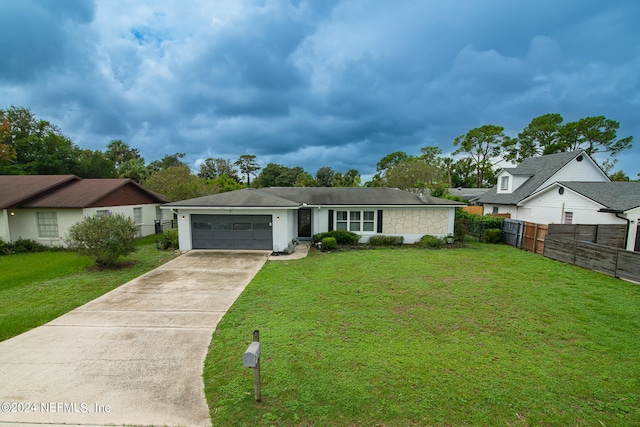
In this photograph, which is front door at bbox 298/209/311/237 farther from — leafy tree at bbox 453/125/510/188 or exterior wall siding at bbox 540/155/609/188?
leafy tree at bbox 453/125/510/188

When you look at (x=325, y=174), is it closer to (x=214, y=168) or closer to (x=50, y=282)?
(x=214, y=168)

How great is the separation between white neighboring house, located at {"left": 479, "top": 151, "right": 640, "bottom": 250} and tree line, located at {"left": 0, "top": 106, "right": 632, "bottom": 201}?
488 centimetres

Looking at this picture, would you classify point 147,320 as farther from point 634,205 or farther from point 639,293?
point 634,205

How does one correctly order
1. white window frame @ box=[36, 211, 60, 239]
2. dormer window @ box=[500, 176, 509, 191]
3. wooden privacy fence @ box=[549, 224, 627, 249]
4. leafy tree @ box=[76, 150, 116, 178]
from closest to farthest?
wooden privacy fence @ box=[549, 224, 627, 249], white window frame @ box=[36, 211, 60, 239], dormer window @ box=[500, 176, 509, 191], leafy tree @ box=[76, 150, 116, 178]

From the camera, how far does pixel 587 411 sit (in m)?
3.64

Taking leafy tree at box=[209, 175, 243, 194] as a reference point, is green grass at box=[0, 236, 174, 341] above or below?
below

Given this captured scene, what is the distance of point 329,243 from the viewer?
14.3 m

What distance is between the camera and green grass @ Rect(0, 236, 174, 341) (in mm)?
6430

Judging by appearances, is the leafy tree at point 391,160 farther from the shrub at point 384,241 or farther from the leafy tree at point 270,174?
the shrub at point 384,241

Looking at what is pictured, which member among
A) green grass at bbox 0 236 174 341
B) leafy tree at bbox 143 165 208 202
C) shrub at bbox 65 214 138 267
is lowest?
green grass at bbox 0 236 174 341

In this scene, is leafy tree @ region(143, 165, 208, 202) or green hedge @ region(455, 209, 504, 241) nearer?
green hedge @ region(455, 209, 504, 241)

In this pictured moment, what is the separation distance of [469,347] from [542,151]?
50444 millimetres

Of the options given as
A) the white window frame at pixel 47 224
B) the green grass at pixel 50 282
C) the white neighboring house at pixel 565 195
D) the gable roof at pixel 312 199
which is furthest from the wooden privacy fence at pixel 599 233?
the white window frame at pixel 47 224

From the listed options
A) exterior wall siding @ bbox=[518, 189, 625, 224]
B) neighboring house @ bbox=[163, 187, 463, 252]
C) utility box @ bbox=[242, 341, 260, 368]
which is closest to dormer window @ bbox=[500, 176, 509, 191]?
exterior wall siding @ bbox=[518, 189, 625, 224]
